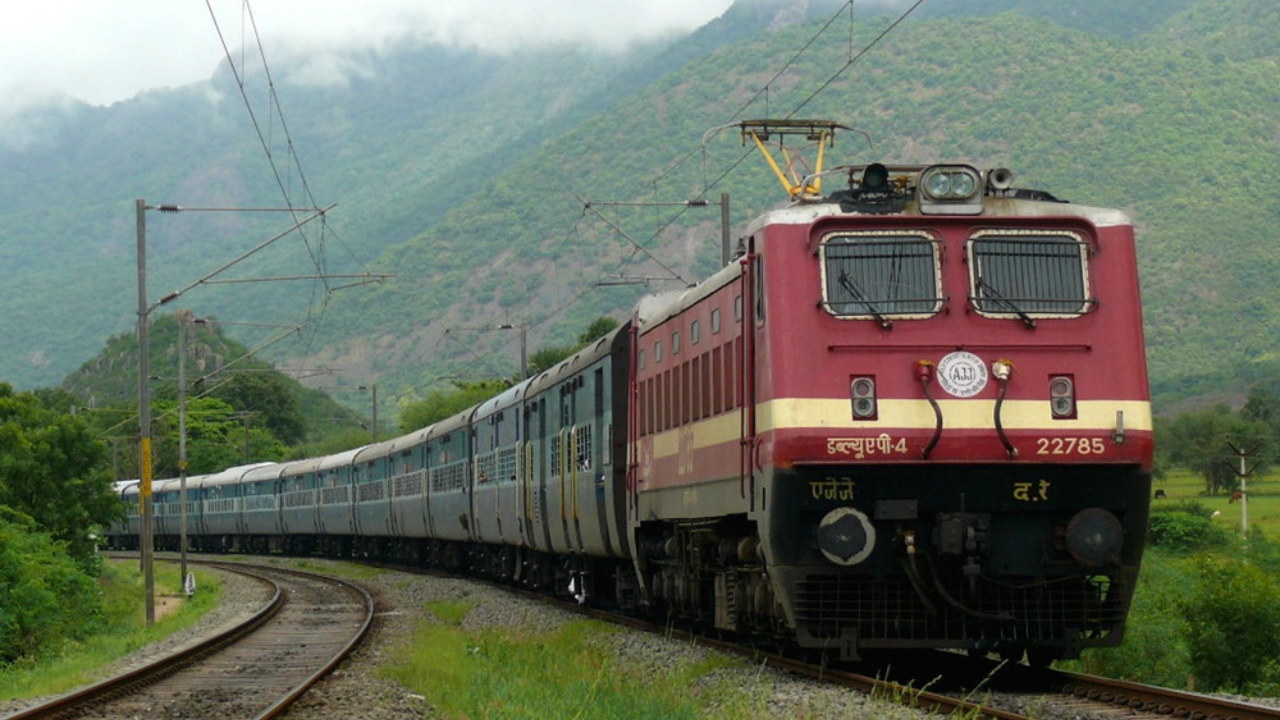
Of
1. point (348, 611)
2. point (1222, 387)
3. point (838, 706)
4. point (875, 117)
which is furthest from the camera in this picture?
point (875, 117)

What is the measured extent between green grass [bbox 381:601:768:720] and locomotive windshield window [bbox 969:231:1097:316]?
11.6 feet

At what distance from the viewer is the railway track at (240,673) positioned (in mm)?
15375

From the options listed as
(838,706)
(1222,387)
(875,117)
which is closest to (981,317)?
(838,706)

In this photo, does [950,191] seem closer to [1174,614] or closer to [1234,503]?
[1174,614]

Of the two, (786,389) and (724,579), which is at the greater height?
(786,389)

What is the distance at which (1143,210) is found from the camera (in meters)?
129

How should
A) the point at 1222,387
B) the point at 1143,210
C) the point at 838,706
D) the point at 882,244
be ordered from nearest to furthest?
the point at 838,706, the point at 882,244, the point at 1222,387, the point at 1143,210

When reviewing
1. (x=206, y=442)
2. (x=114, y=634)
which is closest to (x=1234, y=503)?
(x=206, y=442)

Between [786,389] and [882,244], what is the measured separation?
138cm

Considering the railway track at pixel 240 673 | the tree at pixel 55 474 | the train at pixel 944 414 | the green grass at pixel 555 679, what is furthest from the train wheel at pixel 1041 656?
the tree at pixel 55 474

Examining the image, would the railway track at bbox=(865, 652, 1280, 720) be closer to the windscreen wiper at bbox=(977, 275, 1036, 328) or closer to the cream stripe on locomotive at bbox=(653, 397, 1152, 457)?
the cream stripe on locomotive at bbox=(653, 397, 1152, 457)

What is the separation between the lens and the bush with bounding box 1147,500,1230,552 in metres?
64.8

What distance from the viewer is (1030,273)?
1370 centimetres

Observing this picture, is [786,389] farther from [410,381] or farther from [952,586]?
[410,381]
